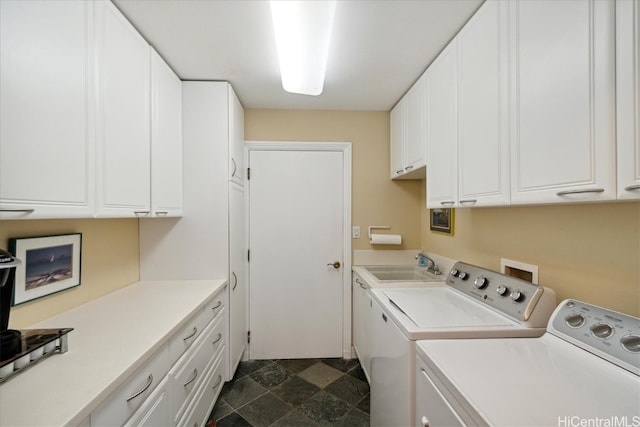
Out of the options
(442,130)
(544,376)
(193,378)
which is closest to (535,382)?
(544,376)

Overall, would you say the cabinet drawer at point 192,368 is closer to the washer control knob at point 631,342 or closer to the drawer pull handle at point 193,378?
the drawer pull handle at point 193,378

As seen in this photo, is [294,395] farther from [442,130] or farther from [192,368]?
[442,130]

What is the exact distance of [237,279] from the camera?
215 cm

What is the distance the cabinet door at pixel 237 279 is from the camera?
79.0 inches

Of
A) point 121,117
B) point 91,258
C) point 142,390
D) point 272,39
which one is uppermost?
point 272,39

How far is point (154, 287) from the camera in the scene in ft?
5.79

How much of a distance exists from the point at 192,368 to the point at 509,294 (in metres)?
1.70

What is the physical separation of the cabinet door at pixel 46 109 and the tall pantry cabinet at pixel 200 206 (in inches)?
33.8

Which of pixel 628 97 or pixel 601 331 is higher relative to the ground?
Result: pixel 628 97

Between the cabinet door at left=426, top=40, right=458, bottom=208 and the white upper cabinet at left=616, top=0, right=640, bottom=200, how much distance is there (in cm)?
73

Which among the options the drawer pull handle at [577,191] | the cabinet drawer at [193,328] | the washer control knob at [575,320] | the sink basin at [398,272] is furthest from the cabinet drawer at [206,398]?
the drawer pull handle at [577,191]

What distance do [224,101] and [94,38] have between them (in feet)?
2.92

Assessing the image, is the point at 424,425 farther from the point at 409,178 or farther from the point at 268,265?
the point at 409,178

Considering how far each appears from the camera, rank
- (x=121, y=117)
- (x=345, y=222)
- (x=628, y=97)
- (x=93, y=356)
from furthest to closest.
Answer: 1. (x=345, y=222)
2. (x=121, y=117)
3. (x=93, y=356)
4. (x=628, y=97)
